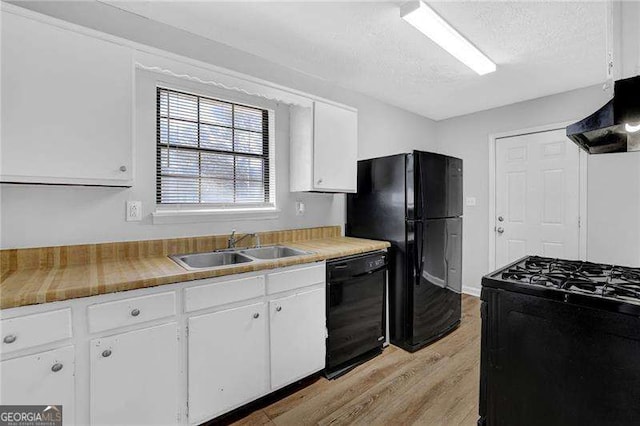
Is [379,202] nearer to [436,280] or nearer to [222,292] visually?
[436,280]

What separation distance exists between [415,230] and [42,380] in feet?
8.21


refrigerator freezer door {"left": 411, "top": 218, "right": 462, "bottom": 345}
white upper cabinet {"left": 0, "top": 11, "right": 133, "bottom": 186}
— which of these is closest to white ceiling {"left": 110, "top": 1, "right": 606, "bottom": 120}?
white upper cabinet {"left": 0, "top": 11, "right": 133, "bottom": 186}

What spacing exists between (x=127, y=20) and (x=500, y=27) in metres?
2.57

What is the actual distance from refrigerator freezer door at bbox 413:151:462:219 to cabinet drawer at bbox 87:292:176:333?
202 centimetres

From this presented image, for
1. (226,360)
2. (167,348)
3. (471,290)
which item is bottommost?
(471,290)

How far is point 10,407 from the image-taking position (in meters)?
1.24

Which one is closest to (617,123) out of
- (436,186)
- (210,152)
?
(436,186)

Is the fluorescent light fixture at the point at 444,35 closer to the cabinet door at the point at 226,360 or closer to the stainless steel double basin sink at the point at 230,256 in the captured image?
the stainless steel double basin sink at the point at 230,256

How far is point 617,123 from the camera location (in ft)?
3.76

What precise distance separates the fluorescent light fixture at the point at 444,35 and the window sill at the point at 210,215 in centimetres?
177

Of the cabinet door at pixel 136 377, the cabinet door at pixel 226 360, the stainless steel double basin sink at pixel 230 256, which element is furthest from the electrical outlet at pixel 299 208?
the cabinet door at pixel 136 377

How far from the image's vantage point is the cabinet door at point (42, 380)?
47.8 inches

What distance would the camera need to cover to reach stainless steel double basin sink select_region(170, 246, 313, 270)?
2.13 m

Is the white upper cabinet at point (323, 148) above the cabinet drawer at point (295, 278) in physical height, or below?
above
